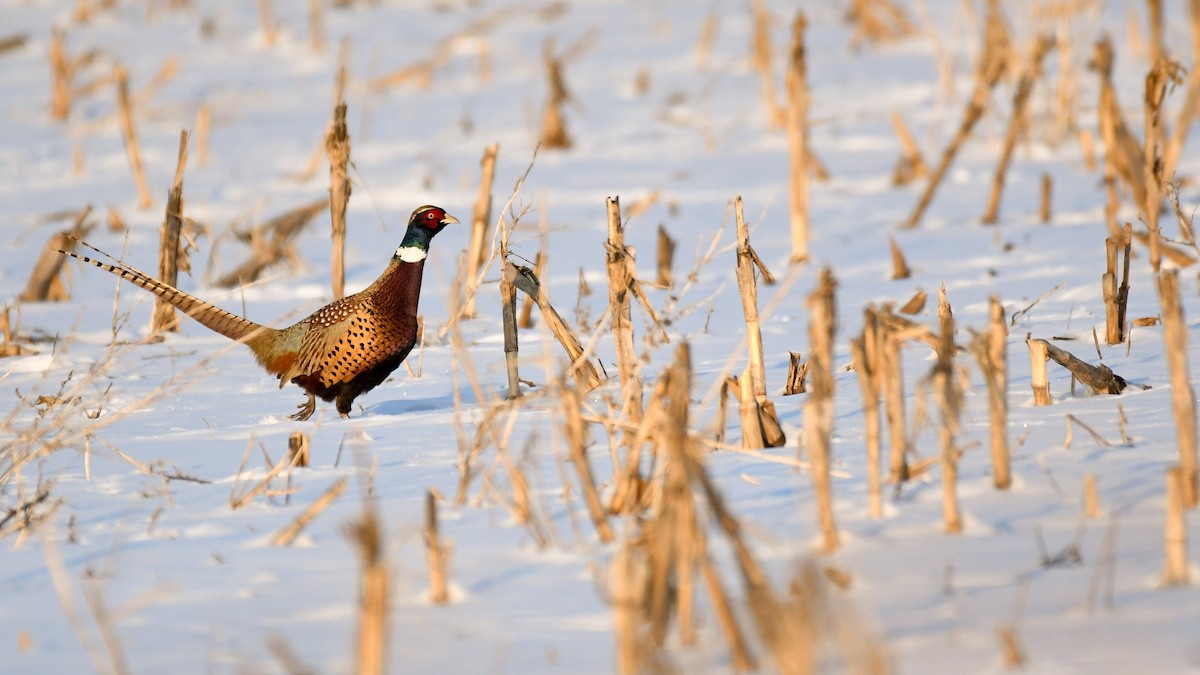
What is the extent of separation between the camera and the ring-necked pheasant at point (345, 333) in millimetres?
5043

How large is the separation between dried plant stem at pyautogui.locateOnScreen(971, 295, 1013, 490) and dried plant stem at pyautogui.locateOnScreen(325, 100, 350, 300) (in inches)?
126

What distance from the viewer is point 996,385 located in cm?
299

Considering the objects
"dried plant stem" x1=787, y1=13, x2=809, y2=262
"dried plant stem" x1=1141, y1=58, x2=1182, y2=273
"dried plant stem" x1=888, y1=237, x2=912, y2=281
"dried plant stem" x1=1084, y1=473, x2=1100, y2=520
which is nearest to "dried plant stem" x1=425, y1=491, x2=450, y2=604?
"dried plant stem" x1=1084, y1=473, x2=1100, y2=520

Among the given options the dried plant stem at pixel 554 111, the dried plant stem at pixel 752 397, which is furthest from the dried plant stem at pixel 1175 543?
the dried plant stem at pixel 554 111

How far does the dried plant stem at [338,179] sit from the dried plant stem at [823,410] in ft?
10.3

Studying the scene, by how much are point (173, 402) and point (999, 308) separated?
3210 millimetres

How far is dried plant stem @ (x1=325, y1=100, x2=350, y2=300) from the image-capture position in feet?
18.5

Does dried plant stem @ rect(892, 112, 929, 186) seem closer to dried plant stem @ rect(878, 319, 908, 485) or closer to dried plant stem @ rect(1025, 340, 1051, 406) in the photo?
dried plant stem @ rect(1025, 340, 1051, 406)

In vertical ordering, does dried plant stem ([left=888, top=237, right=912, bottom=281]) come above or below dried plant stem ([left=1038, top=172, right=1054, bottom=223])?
below

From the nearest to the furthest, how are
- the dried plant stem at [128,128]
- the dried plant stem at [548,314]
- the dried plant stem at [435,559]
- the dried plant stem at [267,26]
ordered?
the dried plant stem at [435,559] → the dried plant stem at [548,314] → the dried plant stem at [128,128] → the dried plant stem at [267,26]

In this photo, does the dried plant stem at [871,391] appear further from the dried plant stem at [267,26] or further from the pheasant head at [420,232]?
the dried plant stem at [267,26]

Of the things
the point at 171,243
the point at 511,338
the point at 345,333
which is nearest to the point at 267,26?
the point at 171,243

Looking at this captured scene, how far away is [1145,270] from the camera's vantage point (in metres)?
6.75

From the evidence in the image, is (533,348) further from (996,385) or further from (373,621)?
(373,621)
